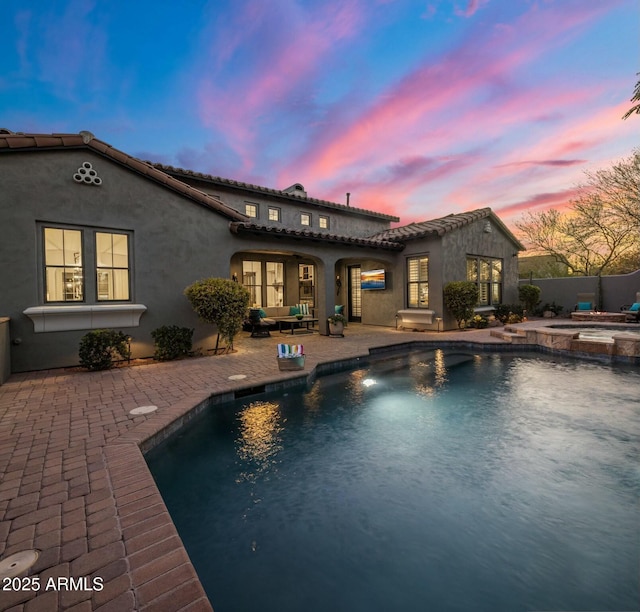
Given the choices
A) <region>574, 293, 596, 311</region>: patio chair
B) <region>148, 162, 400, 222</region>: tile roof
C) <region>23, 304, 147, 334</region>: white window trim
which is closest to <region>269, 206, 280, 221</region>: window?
<region>148, 162, 400, 222</region>: tile roof

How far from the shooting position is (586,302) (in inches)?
683

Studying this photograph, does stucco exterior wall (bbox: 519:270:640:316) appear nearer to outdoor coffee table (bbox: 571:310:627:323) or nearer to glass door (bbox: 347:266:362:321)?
outdoor coffee table (bbox: 571:310:627:323)

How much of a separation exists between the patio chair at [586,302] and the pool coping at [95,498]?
19489 mm

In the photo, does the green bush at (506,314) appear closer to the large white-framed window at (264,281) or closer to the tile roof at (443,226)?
the tile roof at (443,226)

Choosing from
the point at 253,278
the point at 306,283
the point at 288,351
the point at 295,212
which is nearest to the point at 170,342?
the point at 288,351

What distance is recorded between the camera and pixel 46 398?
534cm

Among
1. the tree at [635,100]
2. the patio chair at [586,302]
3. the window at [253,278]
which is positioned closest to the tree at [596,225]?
the patio chair at [586,302]

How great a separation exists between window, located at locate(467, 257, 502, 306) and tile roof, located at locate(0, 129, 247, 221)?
11.9 m

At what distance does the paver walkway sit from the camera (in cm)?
174

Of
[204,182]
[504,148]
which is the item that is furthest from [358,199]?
[204,182]

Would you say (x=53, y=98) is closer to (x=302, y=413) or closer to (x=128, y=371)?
(x=128, y=371)

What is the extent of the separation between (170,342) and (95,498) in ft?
20.3

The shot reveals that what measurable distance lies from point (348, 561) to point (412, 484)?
1.26m

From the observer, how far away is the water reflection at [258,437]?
152 inches
